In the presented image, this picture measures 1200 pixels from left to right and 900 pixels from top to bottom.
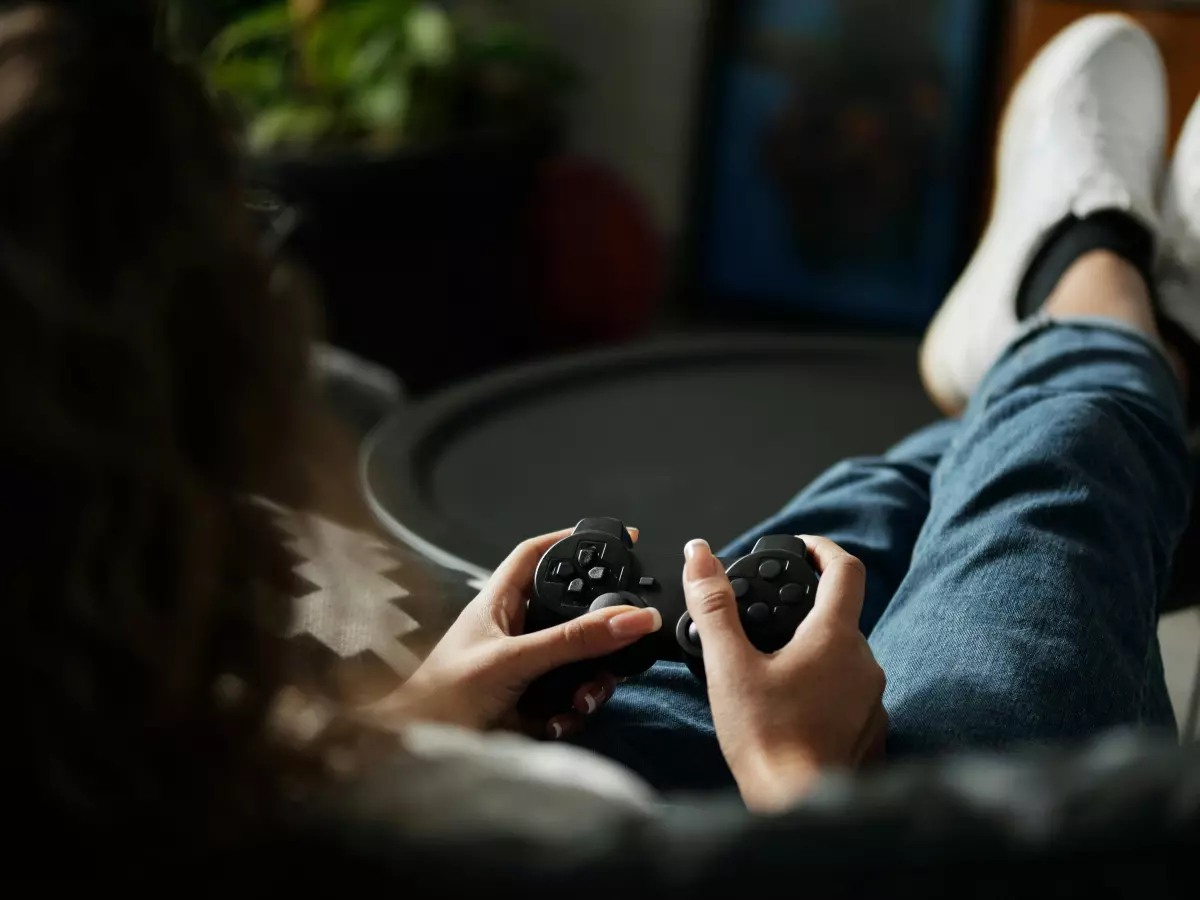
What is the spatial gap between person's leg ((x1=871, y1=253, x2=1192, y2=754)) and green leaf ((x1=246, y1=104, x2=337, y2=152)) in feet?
4.91

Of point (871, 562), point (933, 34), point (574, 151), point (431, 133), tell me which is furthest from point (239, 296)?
point (574, 151)

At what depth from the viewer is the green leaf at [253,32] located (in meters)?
2.18

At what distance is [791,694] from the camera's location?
48cm

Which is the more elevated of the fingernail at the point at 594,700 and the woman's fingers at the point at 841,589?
the woman's fingers at the point at 841,589

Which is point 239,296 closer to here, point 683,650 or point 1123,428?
point 683,650

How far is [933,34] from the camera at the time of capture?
2342 millimetres

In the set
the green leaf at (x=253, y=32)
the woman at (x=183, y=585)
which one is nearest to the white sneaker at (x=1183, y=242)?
the woman at (x=183, y=585)

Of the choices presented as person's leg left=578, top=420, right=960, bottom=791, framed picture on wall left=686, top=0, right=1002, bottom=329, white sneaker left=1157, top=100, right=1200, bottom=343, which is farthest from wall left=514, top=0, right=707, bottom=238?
person's leg left=578, top=420, right=960, bottom=791

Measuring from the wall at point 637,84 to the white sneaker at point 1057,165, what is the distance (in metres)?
1.44

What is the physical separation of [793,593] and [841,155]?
2062mm

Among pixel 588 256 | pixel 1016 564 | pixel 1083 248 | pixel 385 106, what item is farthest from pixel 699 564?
pixel 588 256

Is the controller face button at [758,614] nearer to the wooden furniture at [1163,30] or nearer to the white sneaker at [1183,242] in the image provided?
the white sneaker at [1183,242]

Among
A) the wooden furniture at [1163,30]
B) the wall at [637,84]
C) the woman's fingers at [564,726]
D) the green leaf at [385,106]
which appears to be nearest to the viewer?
the woman's fingers at [564,726]

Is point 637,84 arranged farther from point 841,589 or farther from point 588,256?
point 841,589
